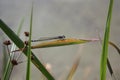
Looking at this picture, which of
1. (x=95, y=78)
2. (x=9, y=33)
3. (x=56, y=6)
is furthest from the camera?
(x=56, y=6)

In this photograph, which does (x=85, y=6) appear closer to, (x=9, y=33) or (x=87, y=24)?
(x=87, y=24)

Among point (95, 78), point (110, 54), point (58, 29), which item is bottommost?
point (95, 78)

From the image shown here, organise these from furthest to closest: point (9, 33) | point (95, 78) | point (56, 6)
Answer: point (56, 6) → point (95, 78) → point (9, 33)

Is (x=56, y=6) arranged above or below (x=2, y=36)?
above

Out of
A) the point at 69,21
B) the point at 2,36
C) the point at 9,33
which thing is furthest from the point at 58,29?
the point at 9,33

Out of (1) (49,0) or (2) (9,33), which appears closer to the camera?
(2) (9,33)

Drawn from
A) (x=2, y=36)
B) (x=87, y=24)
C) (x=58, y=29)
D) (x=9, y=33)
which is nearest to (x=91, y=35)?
(x=87, y=24)
